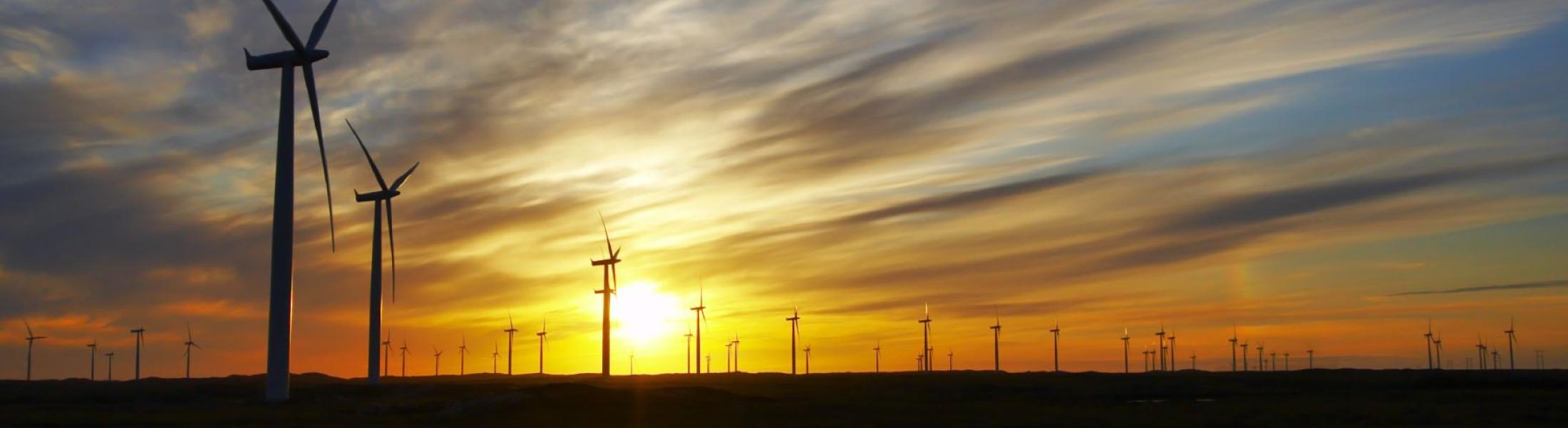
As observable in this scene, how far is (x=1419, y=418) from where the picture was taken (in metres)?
97.9

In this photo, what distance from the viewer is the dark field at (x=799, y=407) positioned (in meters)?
95.9

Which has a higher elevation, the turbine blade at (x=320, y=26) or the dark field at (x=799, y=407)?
the turbine blade at (x=320, y=26)

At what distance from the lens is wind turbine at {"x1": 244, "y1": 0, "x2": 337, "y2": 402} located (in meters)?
97.7

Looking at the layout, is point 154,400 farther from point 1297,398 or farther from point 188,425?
point 1297,398

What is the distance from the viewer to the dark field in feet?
315

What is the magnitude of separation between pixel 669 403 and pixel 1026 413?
27.9m

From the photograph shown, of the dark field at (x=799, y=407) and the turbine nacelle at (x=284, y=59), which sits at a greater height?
the turbine nacelle at (x=284, y=59)

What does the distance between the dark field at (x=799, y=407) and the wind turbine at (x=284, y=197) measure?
3668 mm

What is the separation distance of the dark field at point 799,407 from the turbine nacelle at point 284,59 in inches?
1014

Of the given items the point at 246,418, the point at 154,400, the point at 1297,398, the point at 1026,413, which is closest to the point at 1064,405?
the point at 1026,413

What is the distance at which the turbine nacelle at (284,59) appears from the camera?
349ft

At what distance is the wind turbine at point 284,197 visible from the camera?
320 ft

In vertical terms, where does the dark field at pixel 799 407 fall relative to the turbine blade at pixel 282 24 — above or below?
below

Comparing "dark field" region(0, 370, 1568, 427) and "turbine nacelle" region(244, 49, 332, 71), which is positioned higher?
"turbine nacelle" region(244, 49, 332, 71)
